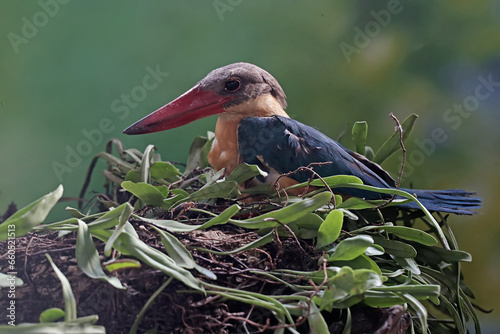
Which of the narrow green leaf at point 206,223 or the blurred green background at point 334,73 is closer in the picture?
the narrow green leaf at point 206,223

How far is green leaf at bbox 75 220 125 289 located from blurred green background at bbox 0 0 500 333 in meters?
0.72

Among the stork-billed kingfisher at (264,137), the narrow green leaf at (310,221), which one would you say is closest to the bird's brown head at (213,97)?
the stork-billed kingfisher at (264,137)

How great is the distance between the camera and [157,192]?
0.72m

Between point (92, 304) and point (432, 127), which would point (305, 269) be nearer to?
point (92, 304)

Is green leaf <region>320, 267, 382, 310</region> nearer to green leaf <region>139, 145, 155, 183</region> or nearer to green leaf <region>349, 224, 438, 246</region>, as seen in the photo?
green leaf <region>349, 224, 438, 246</region>

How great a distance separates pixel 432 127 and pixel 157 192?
0.89 metres

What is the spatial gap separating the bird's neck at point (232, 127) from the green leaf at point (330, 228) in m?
0.30

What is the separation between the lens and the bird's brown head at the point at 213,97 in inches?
36.5

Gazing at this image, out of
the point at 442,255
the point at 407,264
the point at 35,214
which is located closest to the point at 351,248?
the point at 407,264

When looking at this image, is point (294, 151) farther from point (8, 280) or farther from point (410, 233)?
point (8, 280)

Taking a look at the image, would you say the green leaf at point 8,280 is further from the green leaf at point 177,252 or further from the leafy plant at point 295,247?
the green leaf at point 177,252

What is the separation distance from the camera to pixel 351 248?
0.60m

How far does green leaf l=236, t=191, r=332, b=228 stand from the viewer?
62cm

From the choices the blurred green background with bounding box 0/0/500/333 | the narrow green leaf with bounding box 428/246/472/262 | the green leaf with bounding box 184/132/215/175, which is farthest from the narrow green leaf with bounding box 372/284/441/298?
the blurred green background with bounding box 0/0/500/333
